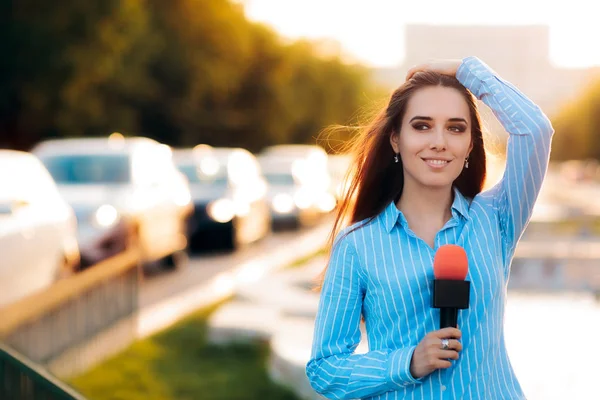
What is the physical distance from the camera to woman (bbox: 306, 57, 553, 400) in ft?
7.97

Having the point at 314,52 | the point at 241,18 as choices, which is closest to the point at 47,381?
the point at 241,18

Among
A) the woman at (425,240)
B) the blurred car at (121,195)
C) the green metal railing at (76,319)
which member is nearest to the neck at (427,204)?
the woman at (425,240)

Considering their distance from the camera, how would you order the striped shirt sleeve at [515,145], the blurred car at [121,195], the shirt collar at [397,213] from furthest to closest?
the blurred car at [121,195], the striped shirt sleeve at [515,145], the shirt collar at [397,213]

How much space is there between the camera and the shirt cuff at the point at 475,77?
2.65m

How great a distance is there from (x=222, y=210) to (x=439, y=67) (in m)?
14.6

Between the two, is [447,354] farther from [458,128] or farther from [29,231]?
[29,231]

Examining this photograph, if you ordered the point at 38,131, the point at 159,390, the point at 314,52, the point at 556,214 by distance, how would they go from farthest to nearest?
the point at 314,52 < the point at 38,131 < the point at 556,214 < the point at 159,390

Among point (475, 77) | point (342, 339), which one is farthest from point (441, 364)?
point (475, 77)

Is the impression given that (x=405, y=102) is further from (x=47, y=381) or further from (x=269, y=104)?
(x=269, y=104)

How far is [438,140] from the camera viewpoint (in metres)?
2.54

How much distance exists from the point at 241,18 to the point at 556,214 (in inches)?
1089

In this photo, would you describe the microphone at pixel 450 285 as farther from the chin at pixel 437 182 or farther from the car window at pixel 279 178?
the car window at pixel 279 178

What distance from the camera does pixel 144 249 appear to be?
42.6ft

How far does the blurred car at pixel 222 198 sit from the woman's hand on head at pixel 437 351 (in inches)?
580
